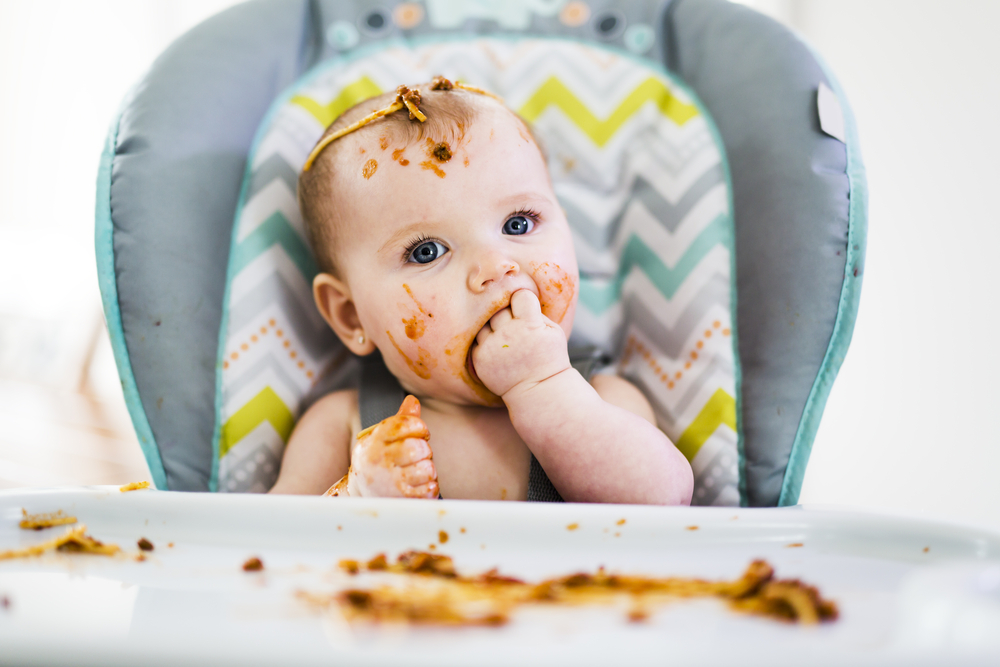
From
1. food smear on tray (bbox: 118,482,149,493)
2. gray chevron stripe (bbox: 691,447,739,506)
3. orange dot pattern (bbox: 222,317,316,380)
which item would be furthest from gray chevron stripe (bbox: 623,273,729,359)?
food smear on tray (bbox: 118,482,149,493)

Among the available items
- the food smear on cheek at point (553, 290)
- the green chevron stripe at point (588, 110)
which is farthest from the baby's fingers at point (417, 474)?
the green chevron stripe at point (588, 110)

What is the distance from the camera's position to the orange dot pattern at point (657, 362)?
2.58ft

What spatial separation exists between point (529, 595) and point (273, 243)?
0.65 metres

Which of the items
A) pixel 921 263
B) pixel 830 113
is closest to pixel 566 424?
pixel 830 113

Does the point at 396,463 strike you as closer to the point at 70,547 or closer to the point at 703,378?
the point at 70,547

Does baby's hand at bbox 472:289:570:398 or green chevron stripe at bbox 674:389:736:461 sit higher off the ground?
baby's hand at bbox 472:289:570:398

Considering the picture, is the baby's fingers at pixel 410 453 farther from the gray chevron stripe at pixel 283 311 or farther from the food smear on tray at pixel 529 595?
the gray chevron stripe at pixel 283 311

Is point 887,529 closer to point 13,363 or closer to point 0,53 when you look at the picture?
point 13,363

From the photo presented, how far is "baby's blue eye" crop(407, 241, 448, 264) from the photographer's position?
0.71 metres

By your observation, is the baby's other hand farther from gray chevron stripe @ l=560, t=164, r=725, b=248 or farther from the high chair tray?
gray chevron stripe @ l=560, t=164, r=725, b=248

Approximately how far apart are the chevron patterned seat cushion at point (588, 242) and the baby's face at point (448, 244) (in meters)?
0.16

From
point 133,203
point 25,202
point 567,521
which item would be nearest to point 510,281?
point 567,521

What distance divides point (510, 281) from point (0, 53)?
287cm

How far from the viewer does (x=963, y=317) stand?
1.06m
